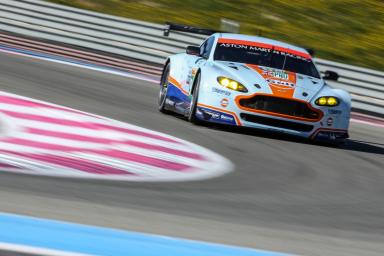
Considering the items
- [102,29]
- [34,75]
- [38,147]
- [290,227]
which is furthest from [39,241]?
[102,29]

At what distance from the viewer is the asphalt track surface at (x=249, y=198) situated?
17.8 feet

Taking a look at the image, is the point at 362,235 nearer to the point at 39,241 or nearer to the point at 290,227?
the point at 290,227

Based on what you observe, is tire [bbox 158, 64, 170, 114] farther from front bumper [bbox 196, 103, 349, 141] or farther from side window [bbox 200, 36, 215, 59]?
front bumper [bbox 196, 103, 349, 141]

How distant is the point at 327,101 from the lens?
35.2 ft

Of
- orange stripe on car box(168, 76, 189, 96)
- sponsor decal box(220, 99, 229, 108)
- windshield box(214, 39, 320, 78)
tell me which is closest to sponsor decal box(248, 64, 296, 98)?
windshield box(214, 39, 320, 78)

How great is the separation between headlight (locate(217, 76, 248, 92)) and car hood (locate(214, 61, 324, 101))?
4 centimetres

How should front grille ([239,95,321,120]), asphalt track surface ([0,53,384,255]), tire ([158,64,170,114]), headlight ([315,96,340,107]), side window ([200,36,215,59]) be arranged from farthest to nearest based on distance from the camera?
tire ([158,64,170,114]) < side window ([200,36,215,59]) < headlight ([315,96,340,107]) < front grille ([239,95,321,120]) < asphalt track surface ([0,53,384,255])

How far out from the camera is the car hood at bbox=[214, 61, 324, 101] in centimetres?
1045

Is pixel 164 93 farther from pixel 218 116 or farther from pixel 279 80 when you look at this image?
pixel 279 80

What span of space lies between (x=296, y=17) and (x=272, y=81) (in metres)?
12.7

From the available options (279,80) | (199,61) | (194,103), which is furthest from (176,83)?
(279,80)

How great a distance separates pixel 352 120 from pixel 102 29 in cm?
581

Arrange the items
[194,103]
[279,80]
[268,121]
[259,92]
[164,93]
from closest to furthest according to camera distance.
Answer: [259,92], [268,121], [279,80], [194,103], [164,93]

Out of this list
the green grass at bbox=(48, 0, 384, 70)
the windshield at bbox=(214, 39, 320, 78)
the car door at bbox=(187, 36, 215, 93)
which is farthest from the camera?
the green grass at bbox=(48, 0, 384, 70)
